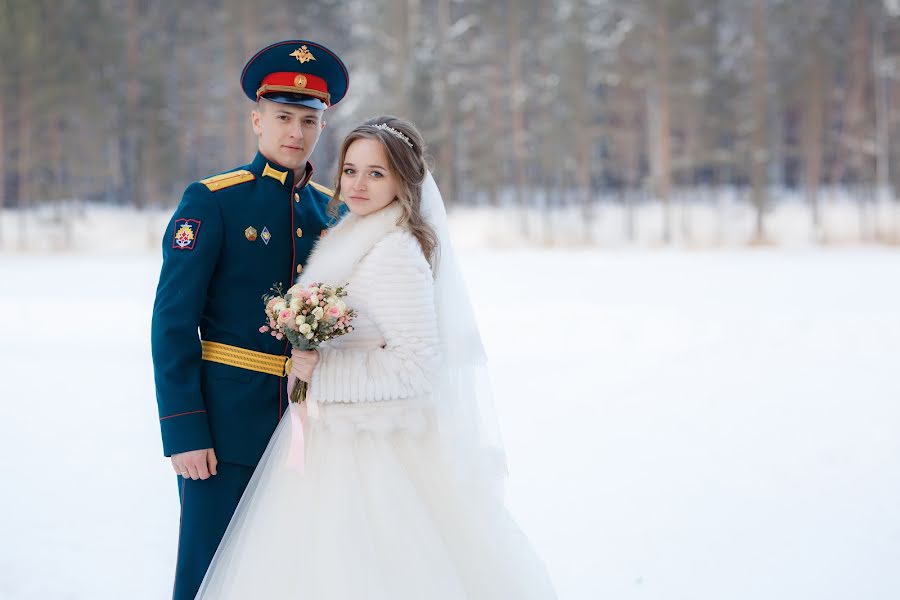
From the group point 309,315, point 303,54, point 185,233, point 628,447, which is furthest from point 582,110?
point 309,315

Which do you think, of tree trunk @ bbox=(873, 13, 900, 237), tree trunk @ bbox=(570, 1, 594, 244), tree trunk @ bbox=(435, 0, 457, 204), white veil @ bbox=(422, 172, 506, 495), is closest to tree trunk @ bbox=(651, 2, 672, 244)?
tree trunk @ bbox=(570, 1, 594, 244)

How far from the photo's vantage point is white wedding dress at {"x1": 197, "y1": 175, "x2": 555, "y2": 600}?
2.33 m

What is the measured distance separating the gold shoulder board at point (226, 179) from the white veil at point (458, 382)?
562mm

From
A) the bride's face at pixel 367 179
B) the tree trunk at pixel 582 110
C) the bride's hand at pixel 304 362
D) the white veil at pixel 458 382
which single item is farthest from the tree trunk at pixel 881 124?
the bride's hand at pixel 304 362

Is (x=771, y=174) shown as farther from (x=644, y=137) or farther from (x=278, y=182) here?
(x=278, y=182)

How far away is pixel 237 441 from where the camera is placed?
8.36 feet

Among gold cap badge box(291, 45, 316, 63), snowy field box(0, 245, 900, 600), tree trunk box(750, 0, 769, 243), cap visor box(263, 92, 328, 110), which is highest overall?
tree trunk box(750, 0, 769, 243)

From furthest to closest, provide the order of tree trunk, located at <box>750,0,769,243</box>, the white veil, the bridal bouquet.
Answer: tree trunk, located at <box>750,0,769,243</box>, the white veil, the bridal bouquet

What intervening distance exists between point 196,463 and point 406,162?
1.09 m

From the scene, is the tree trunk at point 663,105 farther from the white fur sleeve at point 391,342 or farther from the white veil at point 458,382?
the white fur sleeve at point 391,342

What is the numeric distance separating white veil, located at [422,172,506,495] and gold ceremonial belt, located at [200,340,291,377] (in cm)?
49

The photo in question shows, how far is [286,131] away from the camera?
258 cm

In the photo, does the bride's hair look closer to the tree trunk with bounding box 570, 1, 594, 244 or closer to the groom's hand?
the groom's hand

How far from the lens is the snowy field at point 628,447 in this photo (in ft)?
13.2
